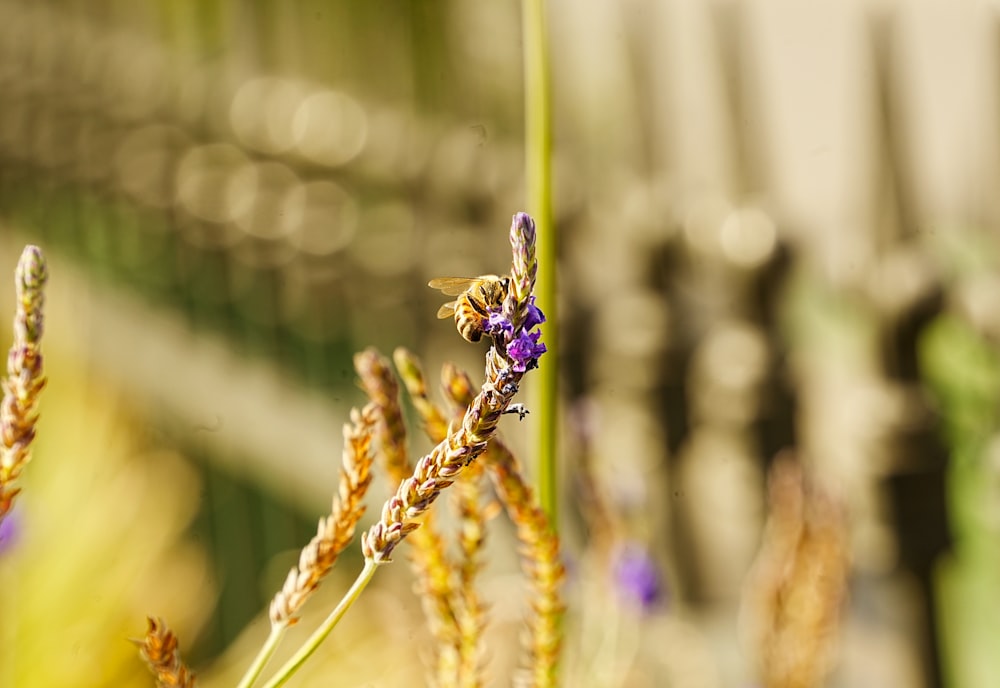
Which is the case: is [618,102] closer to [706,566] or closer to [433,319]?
[433,319]

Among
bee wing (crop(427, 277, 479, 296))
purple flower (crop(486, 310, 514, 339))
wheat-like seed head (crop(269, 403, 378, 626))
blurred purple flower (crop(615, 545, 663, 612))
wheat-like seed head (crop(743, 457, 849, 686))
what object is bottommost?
blurred purple flower (crop(615, 545, 663, 612))

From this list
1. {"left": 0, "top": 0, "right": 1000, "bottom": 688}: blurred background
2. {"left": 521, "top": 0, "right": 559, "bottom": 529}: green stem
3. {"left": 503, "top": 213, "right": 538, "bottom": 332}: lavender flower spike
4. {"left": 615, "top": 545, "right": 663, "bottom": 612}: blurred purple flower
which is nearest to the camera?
{"left": 503, "top": 213, "right": 538, "bottom": 332}: lavender flower spike

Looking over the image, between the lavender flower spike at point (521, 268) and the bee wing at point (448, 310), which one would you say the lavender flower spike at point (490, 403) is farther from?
the bee wing at point (448, 310)

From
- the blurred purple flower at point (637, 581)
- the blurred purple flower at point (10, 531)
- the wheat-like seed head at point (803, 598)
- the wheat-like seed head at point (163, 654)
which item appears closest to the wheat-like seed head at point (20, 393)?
the wheat-like seed head at point (163, 654)

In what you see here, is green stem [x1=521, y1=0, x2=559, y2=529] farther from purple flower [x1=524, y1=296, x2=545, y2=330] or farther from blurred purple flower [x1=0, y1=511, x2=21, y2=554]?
blurred purple flower [x1=0, y1=511, x2=21, y2=554]

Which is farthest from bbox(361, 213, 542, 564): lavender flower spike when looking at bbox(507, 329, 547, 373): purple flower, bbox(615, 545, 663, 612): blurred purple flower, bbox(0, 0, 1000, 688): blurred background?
bbox(615, 545, 663, 612): blurred purple flower

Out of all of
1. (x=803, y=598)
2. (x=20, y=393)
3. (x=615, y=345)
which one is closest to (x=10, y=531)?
(x=20, y=393)
